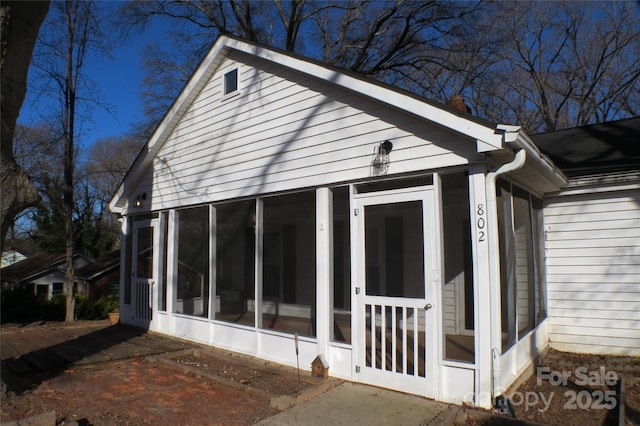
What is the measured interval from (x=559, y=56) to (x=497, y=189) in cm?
1915

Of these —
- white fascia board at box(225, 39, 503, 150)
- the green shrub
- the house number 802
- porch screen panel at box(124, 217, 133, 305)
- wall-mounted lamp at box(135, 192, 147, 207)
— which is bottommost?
the green shrub

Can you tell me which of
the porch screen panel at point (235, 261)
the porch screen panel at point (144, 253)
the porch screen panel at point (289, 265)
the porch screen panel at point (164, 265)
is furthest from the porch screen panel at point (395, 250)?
the porch screen panel at point (144, 253)

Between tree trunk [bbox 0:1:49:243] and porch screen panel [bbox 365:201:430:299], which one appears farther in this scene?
porch screen panel [bbox 365:201:430:299]

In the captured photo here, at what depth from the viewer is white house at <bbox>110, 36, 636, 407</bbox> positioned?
4645mm

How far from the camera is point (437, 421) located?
398 centimetres

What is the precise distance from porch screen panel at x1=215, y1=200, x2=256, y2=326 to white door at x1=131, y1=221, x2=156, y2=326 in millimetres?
1704

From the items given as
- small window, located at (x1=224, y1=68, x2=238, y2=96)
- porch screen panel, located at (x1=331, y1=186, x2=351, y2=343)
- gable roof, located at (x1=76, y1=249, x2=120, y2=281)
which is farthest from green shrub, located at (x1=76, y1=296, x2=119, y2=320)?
small window, located at (x1=224, y1=68, x2=238, y2=96)

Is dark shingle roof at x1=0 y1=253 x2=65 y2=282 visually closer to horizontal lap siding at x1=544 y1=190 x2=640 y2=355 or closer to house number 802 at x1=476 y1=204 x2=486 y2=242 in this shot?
horizontal lap siding at x1=544 y1=190 x2=640 y2=355

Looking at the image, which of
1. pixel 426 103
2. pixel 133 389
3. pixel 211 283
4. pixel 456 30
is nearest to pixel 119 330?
Result: pixel 211 283

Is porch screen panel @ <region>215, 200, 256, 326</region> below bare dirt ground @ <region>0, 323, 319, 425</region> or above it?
above

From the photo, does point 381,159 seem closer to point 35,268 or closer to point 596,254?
point 596,254

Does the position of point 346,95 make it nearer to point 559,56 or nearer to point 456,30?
point 456,30

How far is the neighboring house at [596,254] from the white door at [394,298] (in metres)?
2.33

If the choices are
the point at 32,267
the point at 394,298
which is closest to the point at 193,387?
the point at 394,298
